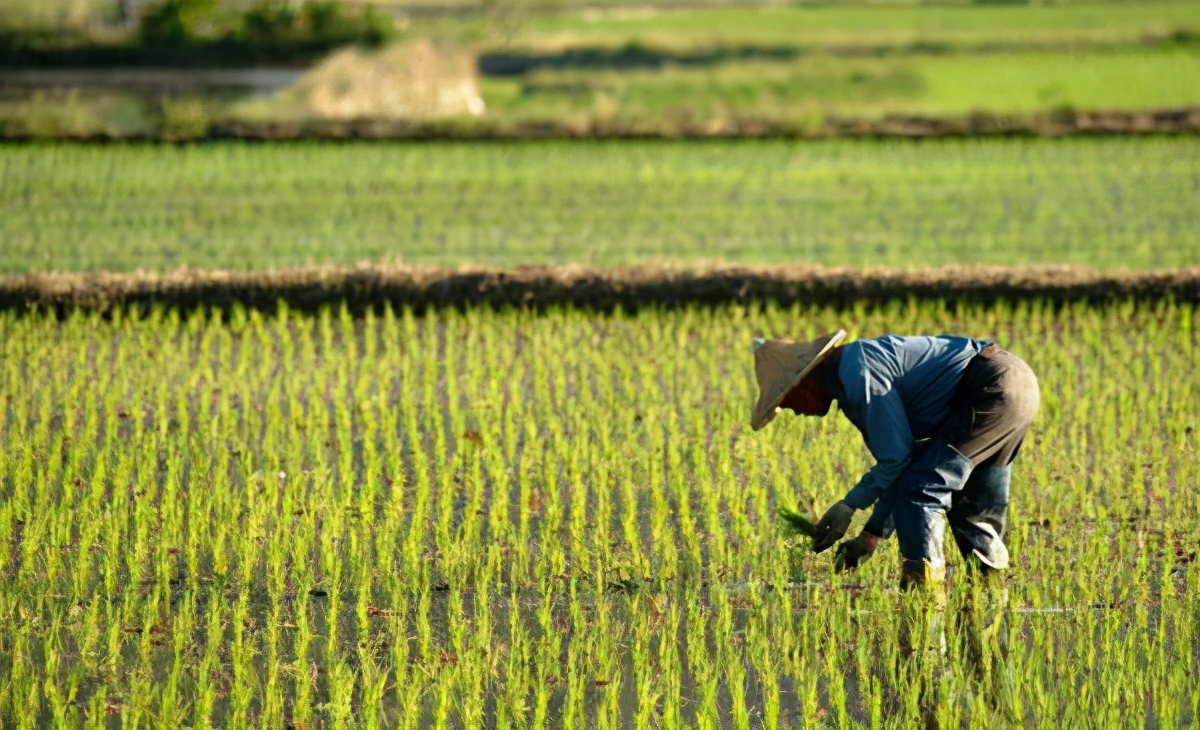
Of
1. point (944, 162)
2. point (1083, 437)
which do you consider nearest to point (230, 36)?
point (944, 162)

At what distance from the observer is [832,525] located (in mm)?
4195

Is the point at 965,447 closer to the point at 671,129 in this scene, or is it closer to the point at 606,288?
the point at 606,288

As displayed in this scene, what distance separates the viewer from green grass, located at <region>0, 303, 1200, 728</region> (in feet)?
12.9

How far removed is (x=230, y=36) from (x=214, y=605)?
10312 mm

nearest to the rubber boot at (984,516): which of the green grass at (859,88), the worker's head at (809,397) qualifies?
the worker's head at (809,397)

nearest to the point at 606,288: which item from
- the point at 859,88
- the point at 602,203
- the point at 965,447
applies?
the point at 602,203

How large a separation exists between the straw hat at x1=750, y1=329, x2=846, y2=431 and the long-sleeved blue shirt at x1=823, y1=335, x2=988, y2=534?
2.5 inches

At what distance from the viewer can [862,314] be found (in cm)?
785

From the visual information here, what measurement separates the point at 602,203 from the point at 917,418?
601 cm

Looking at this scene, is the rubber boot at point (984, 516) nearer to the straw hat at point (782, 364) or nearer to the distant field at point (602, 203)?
the straw hat at point (782, 364)

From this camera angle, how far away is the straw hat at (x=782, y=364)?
4.04 metres

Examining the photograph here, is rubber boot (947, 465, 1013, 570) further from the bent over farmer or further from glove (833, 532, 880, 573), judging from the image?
glove (833, 532, 880, 573)

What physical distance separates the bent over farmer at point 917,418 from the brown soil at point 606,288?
3.74 m

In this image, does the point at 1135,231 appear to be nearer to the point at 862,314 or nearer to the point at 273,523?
the point at 862,314
